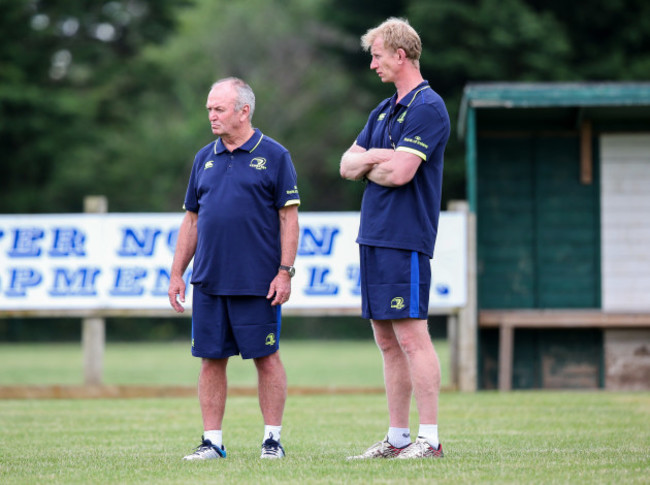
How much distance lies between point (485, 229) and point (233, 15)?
32886mm

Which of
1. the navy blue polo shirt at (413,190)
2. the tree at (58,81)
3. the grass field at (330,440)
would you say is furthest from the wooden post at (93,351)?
the tree at (58,81)

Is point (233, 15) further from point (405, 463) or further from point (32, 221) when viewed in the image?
point (405, 463)

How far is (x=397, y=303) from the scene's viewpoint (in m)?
5.41

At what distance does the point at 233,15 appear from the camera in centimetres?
4322

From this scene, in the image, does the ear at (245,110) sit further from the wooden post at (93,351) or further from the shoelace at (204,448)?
the wooden post at (93,351)

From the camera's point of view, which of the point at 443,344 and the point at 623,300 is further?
the point at 443,344

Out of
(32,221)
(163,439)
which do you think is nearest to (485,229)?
(32,221)

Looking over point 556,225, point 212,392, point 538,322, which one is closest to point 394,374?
point 212,392

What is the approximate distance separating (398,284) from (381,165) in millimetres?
579

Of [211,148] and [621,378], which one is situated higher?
[211,148]

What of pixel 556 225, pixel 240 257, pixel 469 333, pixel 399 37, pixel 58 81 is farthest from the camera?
pixel 58 81

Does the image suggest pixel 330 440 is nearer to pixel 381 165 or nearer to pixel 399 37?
pixel 381 165

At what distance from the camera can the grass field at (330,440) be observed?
4965 millimetres

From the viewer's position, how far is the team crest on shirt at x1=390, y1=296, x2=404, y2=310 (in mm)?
5402
